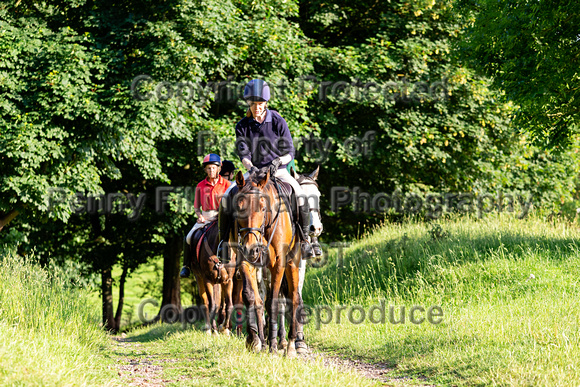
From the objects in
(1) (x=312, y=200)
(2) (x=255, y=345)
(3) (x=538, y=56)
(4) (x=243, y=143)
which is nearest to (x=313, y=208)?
(1) (x=312, y=200)

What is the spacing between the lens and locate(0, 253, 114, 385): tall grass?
517 cm

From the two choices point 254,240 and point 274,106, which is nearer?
point 254,240

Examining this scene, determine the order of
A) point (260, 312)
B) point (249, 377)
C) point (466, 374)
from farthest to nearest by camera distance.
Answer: point (260, 312)
point (466, 374)
point (249, 377)

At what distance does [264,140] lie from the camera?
25.6 feet

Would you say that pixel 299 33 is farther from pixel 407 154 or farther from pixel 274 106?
pixel 407 154

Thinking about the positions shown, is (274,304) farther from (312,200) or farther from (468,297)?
(468,297)

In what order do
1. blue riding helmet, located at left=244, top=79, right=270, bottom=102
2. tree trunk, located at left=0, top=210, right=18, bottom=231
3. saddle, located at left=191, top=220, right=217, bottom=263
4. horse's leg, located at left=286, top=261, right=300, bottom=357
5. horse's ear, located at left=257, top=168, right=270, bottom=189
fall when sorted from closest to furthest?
horse's ear, located at left=257, top=168, right=270, bottom=189 → horse's leg, located at left=286, top=261, right=300, bottom=357 → blue riding helmet, located at left=244, top=79, right=270, bottom=102 → saddle, located at left=191, top=220, right=217, bottom=263 → tree trunk, located at left=0, top=210, right=18, bottom=231

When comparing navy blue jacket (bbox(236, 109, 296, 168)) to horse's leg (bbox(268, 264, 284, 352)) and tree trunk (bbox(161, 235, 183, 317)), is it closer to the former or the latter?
horse's leg (bbox(268, 264, 284, 352))

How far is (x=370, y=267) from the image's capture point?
1306 cm

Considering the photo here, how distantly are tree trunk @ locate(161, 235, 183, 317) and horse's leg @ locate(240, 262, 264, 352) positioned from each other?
1315 cm

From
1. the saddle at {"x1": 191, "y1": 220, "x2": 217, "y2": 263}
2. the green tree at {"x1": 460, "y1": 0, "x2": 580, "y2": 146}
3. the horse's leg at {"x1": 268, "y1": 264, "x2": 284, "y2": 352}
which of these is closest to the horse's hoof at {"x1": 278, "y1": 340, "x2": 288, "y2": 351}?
the horse's leg at {"x1": 268, "y1": 264, "x2": 284, "y2": 352}

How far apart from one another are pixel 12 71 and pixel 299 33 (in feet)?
31.0

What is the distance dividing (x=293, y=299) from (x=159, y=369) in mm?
2101

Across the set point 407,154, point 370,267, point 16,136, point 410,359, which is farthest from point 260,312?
point 407,154
